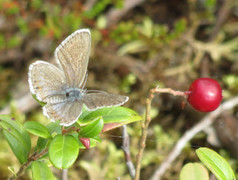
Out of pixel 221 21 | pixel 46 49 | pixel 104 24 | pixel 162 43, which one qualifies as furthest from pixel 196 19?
pixel 46 49

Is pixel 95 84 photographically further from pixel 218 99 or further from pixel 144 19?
pixel 218 99

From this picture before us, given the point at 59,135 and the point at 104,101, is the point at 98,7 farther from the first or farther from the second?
the point at 59,135

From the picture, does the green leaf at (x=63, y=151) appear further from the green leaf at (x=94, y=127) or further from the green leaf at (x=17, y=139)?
the green leaf at (x=17, y=139)

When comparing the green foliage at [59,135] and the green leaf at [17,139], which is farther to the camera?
the green leaf at [17,139]

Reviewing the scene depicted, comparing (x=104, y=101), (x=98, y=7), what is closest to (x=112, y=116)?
(x=104, y=101)

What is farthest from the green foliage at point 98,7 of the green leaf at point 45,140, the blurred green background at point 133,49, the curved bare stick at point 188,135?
the green leaf at point 45,140

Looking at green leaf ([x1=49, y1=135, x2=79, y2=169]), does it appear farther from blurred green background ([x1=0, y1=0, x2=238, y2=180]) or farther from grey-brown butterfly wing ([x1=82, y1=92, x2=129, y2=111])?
blurred green background ([x1=0, y1=0, x2=238, y2=180])

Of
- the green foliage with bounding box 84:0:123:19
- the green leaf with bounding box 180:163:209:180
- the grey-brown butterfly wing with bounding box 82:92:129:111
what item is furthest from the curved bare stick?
the green foliage with bounding box 84:0:123:19
